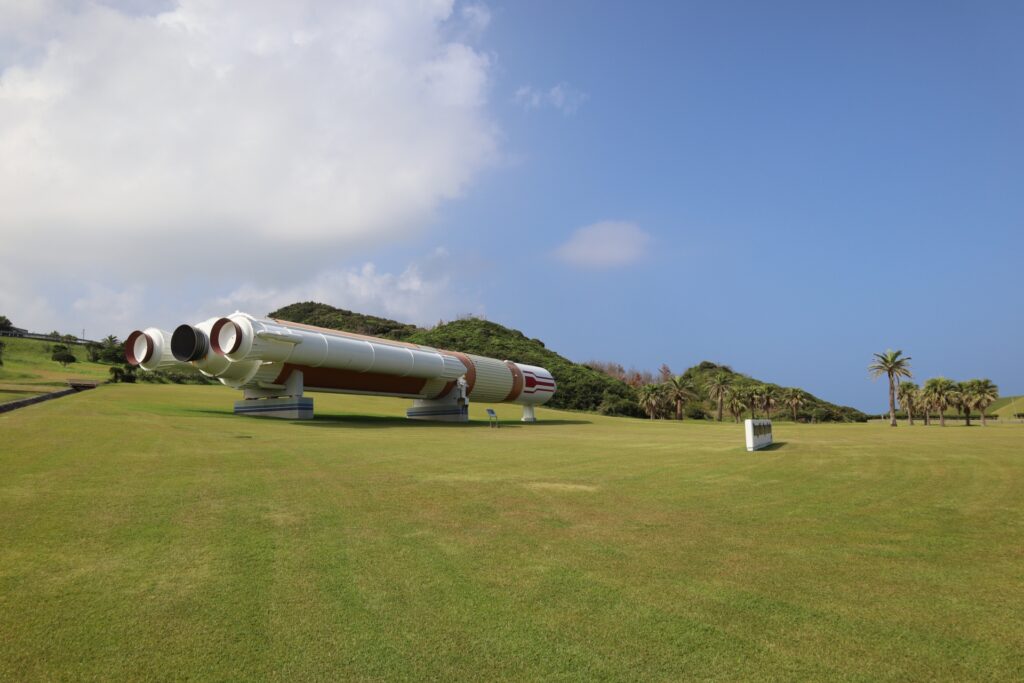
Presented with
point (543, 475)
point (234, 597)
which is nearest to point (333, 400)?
point (543, 475)

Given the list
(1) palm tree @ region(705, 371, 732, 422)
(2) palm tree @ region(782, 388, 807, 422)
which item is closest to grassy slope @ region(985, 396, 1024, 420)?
(2) palm tree @ region(782, 388, 807, 422)

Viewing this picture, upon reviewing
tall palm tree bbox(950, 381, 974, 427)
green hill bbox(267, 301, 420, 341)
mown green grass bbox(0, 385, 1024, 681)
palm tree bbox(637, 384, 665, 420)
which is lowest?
mown green grass bbox(0, 385, 1024, 681)

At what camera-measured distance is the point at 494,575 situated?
6.86 m

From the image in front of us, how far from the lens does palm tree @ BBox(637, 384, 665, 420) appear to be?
82375 millimetres

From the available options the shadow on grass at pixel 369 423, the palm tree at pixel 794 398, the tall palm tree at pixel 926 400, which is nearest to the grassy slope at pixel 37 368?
the shadow on grass at pixel 369 423

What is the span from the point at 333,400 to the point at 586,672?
5687 cm

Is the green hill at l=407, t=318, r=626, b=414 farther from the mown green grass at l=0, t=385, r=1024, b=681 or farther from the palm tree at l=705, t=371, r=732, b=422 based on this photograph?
the mown green grass at l=0, t=385, r=1024, b=681

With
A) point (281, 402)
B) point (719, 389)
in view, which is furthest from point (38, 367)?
point (719, 389)

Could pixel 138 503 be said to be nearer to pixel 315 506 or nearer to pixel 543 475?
pixel 315 506

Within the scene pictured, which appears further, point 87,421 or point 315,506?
point 87,421

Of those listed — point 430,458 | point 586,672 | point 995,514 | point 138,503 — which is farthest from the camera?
point 430,458

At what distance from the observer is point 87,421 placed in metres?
20.9

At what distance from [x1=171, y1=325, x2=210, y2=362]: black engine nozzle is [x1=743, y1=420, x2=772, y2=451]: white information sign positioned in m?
27.1

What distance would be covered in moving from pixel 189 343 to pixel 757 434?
2822cm
